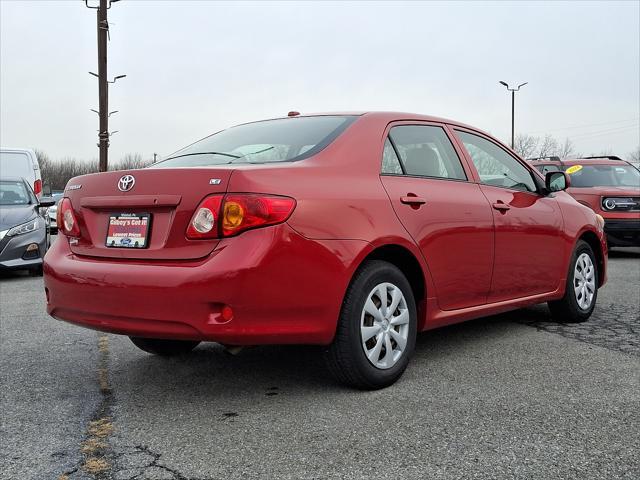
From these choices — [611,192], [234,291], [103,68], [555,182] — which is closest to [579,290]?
[555,182]

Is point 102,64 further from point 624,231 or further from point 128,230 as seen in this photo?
point 128,230

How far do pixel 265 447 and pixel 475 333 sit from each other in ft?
9.06

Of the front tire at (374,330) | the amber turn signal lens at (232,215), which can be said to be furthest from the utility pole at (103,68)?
the amber turn signal lens at (232,215)

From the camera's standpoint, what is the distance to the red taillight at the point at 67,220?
3819 millimetres

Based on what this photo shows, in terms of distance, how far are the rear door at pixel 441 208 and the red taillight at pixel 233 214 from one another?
0.88 meters

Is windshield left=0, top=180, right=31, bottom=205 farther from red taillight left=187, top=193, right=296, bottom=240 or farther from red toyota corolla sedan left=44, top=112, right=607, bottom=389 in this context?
red taillight left=187, top=193, right=296, bottom=240

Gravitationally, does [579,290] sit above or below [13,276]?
above

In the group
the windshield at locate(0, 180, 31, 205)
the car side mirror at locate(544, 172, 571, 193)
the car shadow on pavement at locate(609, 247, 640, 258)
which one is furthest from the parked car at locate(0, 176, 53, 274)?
the car shadow on pavement at locate(609, 247, 640, 258)

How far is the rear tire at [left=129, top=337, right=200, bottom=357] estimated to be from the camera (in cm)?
450

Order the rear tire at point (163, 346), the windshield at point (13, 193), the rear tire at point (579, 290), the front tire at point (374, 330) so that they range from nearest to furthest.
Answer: the front tire at point (374, 330), the rear tire at point (163, 346), the rear tire at point (579, 290), the windshield at point (13, 193)

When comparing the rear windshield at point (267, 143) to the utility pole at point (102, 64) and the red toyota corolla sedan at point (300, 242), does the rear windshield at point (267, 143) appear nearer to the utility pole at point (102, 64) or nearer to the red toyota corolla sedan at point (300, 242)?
the red toyota corolla sedan at point (300, 242)

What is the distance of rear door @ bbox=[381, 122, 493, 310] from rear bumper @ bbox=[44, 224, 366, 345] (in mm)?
592

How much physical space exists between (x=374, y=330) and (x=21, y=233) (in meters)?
7.14

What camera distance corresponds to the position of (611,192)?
37.4 feet
